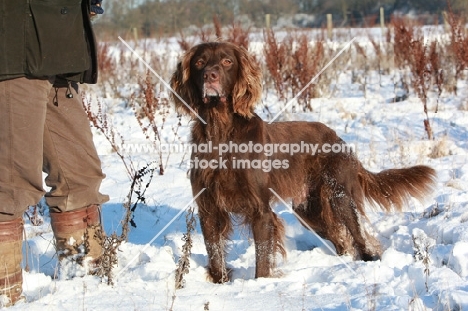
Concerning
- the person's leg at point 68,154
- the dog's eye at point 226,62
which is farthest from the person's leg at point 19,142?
the dog's eye at point 226,62

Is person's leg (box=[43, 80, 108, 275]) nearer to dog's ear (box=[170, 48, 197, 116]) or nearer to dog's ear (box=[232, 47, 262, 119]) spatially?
dog's ear (box=[170, 48, 197, 116])

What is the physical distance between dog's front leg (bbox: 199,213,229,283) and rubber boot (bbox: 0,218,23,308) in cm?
99

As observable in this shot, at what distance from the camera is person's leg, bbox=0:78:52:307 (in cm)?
241

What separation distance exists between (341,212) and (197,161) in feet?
3.48

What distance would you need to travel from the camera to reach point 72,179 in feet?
9.14

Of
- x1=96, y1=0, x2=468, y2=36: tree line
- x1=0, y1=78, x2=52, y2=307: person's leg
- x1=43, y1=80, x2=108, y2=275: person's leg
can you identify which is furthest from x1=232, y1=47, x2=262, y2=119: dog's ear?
x1=96, y1=0, x2=468, y2=36: tree line

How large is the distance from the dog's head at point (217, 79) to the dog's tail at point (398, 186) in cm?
106

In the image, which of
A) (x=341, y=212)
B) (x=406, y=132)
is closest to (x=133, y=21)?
(x=406, y=132)

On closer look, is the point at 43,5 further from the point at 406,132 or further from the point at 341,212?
the point at 406,132

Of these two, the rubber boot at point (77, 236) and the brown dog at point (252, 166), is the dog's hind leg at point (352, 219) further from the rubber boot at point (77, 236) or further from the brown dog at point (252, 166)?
the rubber boot at point (77, 236)

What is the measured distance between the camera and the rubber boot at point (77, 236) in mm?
2871

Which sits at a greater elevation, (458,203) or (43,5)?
(43,5)

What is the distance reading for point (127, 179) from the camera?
16.9 feet

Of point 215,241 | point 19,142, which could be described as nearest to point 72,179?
point 19,142
